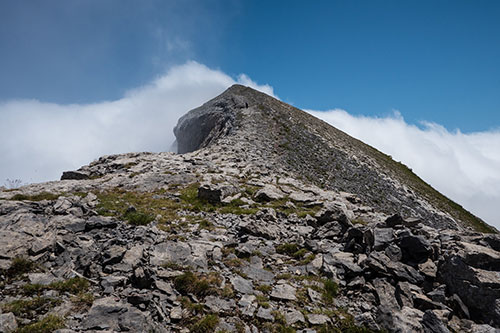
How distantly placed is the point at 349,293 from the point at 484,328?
440cm

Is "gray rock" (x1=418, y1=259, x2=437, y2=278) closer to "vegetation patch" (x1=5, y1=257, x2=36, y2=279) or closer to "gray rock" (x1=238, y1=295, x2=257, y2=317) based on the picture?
"gray rock" (x1=238, y1=295, x2=257, y2=317)

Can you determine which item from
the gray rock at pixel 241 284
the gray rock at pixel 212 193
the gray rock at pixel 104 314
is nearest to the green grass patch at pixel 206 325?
the gray rock at pixel 241 284

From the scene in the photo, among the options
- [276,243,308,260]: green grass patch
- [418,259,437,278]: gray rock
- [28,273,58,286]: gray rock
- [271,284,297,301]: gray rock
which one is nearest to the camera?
[28,273,58,286]: gray rock

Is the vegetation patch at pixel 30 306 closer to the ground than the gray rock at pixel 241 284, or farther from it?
closer to the ground

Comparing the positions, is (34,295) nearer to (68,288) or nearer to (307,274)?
(68,288)

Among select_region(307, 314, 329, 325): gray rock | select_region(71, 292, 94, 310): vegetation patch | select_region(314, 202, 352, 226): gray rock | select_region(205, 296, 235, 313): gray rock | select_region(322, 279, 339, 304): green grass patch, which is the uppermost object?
select_region(314, 202, 352, 226): gray rock

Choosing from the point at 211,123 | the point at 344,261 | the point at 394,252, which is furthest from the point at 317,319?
the point at 211,123

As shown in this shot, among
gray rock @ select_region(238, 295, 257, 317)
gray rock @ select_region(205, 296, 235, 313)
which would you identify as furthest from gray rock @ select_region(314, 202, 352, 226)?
gray rock @ select_region(205, 296, 235, 313)

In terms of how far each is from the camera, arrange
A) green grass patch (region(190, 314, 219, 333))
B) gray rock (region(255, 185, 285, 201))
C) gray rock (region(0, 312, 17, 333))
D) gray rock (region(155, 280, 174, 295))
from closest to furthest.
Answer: gray rock (region(0, 312, 17, 333)) < green grass patch (region(190, 314, 219, 333)) < gray rock (region(155, 280, 174, 295)) < gray rock (region(255, 185, 285, 201))

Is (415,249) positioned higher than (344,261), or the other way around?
(415,249)

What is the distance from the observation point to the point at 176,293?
10102 mm

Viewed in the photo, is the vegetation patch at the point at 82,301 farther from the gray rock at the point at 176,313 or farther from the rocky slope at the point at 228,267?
the gray rock at the point at 176,313

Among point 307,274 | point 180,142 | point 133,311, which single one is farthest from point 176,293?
point 180,142

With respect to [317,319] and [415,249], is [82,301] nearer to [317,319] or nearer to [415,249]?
[317,319]
